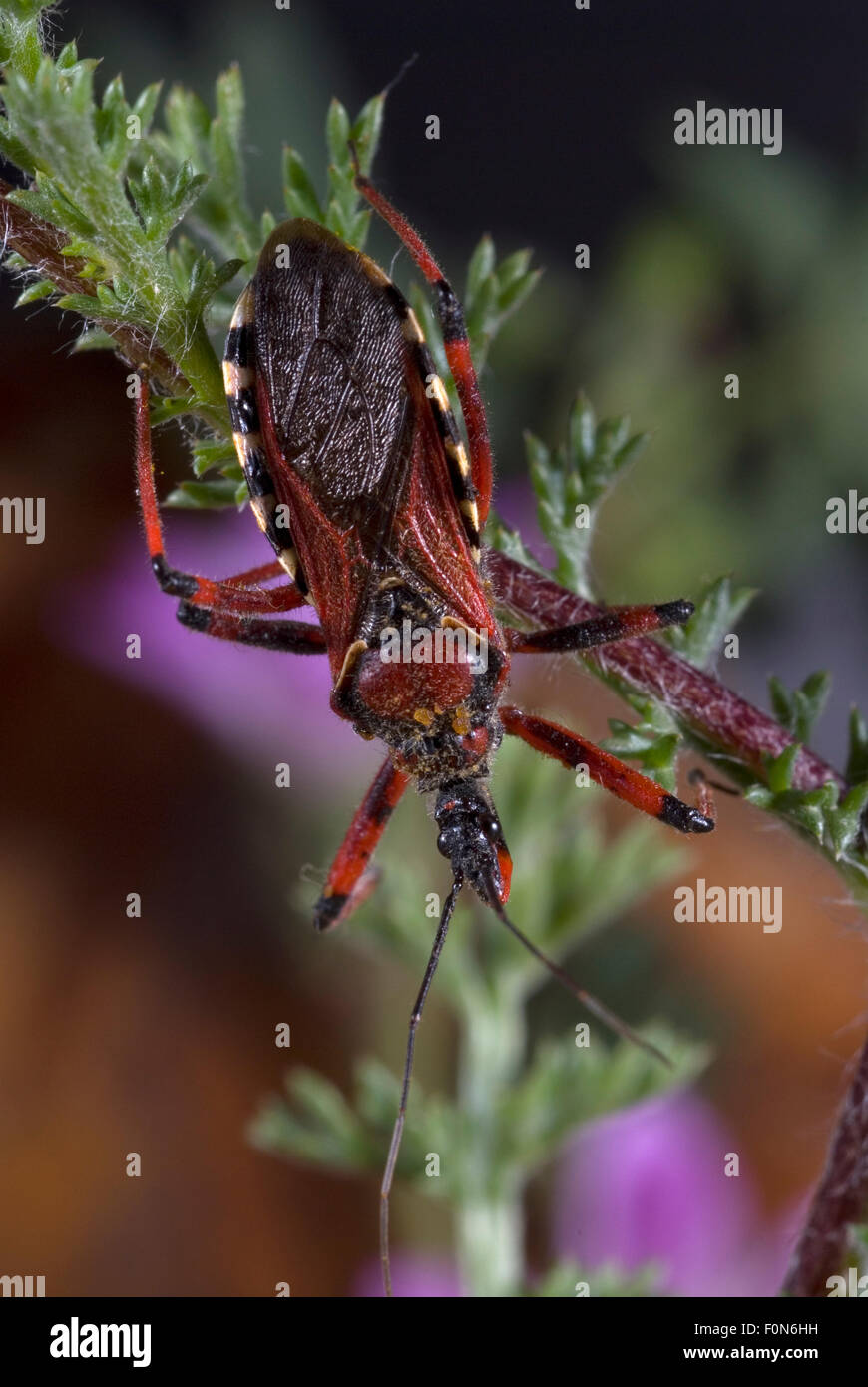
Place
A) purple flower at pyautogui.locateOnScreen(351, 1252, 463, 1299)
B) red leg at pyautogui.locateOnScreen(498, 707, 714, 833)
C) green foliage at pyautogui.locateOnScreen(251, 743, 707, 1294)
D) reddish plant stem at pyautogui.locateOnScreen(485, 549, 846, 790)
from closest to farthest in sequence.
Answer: reddish plant stem at pyautogui.locateOnScreen(485, 549, 846, 790) → red leg at pyautogui.locateOnScreen(498, 707, 714, 833) → green foliage at pyautogui.locateOnScreen(251, 743, 707, 1294) → purple flower at pyautogui.locateOnScreen(351, 1252, 463, 1299)

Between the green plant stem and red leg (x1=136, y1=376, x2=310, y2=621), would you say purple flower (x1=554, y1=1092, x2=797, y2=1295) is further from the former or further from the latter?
red leg (x1=136, y1=376, x2=310, y2=621)

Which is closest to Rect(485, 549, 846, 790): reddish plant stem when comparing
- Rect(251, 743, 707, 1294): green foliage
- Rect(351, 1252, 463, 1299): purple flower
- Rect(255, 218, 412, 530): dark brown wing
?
Rect(255, 218, 412, 530): dark brown wing

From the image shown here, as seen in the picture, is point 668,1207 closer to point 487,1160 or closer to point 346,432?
point 487,1160

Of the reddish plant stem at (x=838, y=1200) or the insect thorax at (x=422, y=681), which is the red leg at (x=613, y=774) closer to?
the insect thorax at (x=422, y=681)

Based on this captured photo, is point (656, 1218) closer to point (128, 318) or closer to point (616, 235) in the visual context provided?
point (128, 318)

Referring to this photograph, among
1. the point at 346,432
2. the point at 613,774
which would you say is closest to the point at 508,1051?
the point at 613,774
